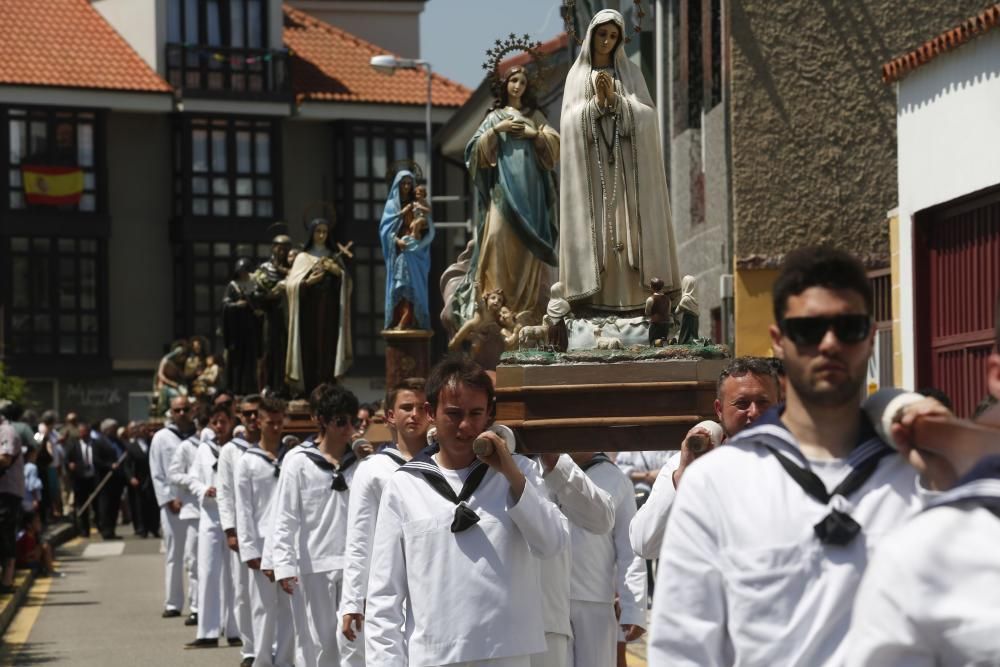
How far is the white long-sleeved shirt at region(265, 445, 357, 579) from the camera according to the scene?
11.8m

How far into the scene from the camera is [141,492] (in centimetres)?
3247

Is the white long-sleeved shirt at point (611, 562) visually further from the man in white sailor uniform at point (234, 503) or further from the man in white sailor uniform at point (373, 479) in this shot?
the man in white sailor uniform at point (234, 503)

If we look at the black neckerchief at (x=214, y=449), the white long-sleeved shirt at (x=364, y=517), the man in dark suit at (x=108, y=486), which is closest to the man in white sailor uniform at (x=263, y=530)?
the black neckerchief at (x=214, y=449)

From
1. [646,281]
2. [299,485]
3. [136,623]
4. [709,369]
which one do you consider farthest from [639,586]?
[136,623]

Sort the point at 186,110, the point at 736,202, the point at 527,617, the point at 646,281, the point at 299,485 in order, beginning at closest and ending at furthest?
the point at 527,617 < the point at 646,281 < the point at 299,485 < the point at 736,202 < the point at 186,110

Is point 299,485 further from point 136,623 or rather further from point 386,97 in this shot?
point 386,97

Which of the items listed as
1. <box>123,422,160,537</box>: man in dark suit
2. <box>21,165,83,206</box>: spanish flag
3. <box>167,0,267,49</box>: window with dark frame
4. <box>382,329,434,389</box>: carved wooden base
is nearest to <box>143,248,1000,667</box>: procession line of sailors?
<box>382,329,434,389</box>: carved wooden base

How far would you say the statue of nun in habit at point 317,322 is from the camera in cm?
2184

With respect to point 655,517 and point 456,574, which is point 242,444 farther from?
point 655,517

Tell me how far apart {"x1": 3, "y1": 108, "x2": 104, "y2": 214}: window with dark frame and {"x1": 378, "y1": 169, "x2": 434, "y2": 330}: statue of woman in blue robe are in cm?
3271

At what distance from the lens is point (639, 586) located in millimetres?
9266

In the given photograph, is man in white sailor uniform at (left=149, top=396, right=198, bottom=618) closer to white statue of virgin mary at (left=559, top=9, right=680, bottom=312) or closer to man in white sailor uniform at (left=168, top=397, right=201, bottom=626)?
man in white sailor uniform at (left=168, top=397, right=201, bottom=626)

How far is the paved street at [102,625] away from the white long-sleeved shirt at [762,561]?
9103 mm

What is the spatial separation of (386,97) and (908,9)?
3413 centimetres
